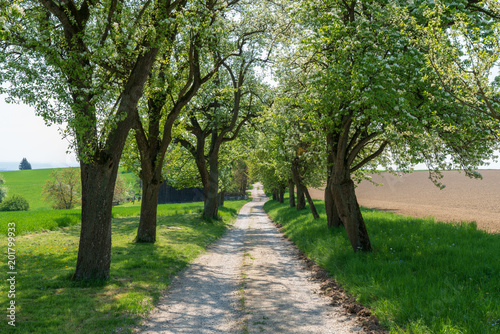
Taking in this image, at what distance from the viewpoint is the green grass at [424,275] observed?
6020 mm

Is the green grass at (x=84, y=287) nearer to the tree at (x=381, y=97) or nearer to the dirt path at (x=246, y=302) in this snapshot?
the dirt path at (x=246, y=302)

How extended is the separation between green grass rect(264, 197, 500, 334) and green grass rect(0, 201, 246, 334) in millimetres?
5515

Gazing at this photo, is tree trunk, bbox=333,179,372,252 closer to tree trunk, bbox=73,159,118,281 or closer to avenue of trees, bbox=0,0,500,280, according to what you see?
avenue of trees, bbox=0,0,500,280

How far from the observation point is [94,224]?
375 inches

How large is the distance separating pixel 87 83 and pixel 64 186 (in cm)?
5440

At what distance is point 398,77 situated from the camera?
31.1ft

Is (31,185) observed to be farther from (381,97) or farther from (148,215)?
(381,97)

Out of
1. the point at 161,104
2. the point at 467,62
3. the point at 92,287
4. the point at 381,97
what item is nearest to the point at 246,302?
the point at 92,287

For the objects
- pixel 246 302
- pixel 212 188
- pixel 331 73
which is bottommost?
pixel 246 302

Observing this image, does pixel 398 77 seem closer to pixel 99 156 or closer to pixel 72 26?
pixel 99 156

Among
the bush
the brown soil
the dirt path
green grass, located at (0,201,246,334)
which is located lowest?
the bush

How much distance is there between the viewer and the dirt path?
6.73m

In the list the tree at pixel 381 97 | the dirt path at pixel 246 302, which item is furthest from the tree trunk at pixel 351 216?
the dirt path at pixel 246 302

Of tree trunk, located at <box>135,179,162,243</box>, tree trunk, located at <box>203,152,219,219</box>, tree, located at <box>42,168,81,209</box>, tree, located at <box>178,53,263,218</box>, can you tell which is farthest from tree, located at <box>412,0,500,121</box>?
tree, located at <box>42,168,81,209</box>
